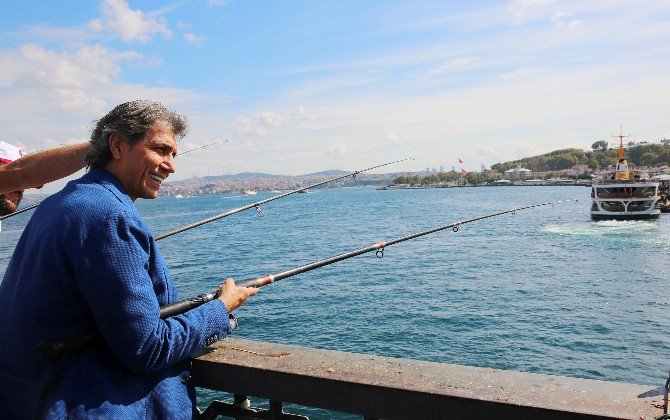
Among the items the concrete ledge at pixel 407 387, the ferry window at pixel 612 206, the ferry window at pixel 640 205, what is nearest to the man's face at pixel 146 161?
the concrete ledge at pixel 407 387

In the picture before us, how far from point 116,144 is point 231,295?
0.78m

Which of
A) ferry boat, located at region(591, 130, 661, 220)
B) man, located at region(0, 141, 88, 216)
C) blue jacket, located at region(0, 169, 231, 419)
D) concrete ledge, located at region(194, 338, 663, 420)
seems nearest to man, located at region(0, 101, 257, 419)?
blue jacket, located at region(0, 169, 231, 419)

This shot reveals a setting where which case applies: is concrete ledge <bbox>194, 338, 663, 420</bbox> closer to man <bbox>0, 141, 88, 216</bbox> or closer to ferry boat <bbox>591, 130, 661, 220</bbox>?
man <bbox>0, 141, 88, 216</bbox>

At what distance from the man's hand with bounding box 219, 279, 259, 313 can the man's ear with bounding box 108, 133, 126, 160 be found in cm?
70

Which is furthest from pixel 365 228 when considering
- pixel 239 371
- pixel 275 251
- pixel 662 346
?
pixel 239 371

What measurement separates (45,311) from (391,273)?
2745 centimetres

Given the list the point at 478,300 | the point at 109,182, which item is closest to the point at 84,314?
the point at 109,182

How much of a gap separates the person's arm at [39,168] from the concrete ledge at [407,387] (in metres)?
1.12

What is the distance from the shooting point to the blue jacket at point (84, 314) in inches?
67.5

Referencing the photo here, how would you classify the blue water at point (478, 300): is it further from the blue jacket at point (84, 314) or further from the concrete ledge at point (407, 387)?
the blue jacket at point (84, 314)

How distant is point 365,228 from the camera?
56.1 m

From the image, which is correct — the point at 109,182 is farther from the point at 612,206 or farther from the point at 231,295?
the point at 612,206

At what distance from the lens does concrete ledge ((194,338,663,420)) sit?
180cm

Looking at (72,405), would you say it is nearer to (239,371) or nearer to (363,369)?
(239,371)
